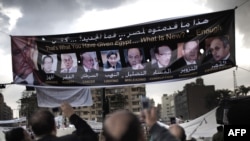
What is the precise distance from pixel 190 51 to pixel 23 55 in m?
3.61

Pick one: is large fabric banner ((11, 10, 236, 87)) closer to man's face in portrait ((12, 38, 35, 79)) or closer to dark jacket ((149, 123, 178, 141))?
man's face in portrait ((12, 38, 35, 79))

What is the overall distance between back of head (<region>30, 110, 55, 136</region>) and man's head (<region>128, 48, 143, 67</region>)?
5012 mm

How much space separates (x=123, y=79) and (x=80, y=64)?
1000 mm

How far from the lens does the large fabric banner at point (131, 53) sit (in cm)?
825

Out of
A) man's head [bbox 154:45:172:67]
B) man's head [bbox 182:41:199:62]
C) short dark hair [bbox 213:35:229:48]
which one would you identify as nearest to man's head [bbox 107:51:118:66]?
man's head [bbox 154:45:172:67]

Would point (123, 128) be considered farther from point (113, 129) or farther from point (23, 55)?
point (23, 55)

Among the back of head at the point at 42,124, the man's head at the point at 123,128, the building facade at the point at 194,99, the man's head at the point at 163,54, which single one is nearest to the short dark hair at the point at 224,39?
the man's head at the point at 163,54

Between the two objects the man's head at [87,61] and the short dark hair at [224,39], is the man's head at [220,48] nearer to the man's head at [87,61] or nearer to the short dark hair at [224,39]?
the short dark hair at [224,39]

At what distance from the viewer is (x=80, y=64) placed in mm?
9172

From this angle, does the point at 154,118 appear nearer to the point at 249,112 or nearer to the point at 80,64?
the point at 249,112

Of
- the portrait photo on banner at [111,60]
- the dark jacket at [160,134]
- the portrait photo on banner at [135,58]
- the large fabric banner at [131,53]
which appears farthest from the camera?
the portrait photo on banner at [111,60]

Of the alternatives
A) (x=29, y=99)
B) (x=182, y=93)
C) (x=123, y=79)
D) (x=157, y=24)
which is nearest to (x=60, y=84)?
(x=123, y=79)

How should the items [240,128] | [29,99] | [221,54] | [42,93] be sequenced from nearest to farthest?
[240,128] → [221,54] → [42,93] → [29,99]

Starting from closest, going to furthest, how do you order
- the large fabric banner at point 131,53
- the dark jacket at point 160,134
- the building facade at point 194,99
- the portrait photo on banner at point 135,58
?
1. the dark jacket at point 160,134
2. the large fabric banner at point 131,53
3. the portrait photo on banner at point 135,58
4. the building facade at point 194,99
